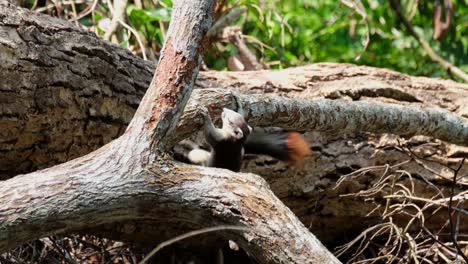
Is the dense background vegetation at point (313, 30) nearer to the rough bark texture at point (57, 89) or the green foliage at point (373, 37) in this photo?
the green foliage at point (373, 37)

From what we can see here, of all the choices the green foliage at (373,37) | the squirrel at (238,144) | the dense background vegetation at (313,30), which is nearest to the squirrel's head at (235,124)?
the squirrel at (238,144)

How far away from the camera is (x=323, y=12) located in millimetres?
5906

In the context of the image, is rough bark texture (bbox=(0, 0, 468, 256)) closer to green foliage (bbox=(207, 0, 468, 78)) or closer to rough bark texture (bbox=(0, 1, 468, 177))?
rough bark texture (bbox=(0, 1, 468, 177))

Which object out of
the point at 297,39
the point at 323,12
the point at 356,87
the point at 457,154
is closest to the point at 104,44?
the point at 356,87

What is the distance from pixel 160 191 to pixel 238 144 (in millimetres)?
701

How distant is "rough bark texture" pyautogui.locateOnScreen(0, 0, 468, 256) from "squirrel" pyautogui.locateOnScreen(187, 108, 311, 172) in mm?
65

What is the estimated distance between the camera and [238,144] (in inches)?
98.4

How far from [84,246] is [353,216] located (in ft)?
3.13

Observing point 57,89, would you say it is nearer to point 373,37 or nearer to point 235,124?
point 235,124

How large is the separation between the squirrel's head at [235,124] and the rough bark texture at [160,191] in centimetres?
38

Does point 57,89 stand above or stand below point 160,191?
above

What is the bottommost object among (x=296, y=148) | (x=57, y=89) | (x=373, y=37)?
(x=373, y=37)

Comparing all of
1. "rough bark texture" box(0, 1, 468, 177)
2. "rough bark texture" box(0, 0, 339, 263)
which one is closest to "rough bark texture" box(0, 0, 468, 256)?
"rough bark texture" box(0, 1, 468, 177)

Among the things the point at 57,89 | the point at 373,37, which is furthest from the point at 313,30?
the point at 57,89
